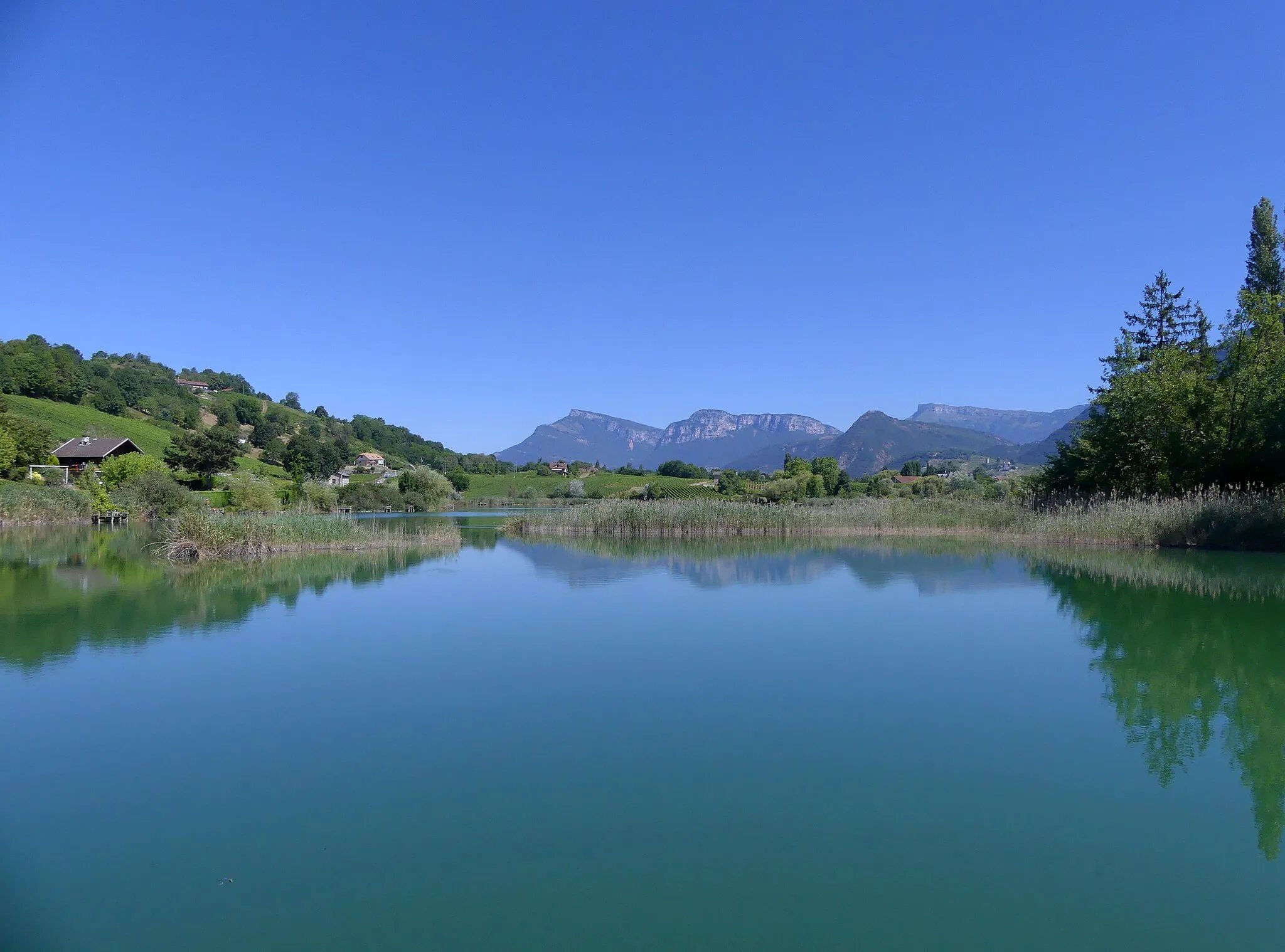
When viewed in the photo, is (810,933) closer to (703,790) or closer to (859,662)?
(703,790)

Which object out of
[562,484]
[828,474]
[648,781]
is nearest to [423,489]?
[562,484]

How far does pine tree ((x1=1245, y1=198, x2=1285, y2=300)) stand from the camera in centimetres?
2864

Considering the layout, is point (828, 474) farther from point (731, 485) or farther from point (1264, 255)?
point (1264, 255)

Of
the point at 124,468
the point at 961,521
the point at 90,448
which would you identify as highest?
the point at 90,448

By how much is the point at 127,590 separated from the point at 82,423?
173 ft

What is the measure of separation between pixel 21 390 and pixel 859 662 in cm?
7126

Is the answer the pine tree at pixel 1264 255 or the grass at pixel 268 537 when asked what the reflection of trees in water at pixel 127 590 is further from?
the pine tree at pixel 1264 255

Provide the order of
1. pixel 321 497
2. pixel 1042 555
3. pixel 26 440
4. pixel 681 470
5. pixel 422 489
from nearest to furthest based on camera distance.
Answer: pixel 1042 555
pixel 321 497
pixel 26 440
pixel 422 489
pixel 681 470

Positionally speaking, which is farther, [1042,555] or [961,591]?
[1042,555]

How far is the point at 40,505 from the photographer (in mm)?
31906

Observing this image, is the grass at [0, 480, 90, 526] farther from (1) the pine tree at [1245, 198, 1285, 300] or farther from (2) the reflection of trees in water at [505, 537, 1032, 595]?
(1) the pine tree at [1245, 198, 1285, 300]

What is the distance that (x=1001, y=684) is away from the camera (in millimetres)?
6922

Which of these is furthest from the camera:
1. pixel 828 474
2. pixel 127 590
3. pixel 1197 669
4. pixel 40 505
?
pixel 828 474

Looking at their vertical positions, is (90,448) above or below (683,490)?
above
